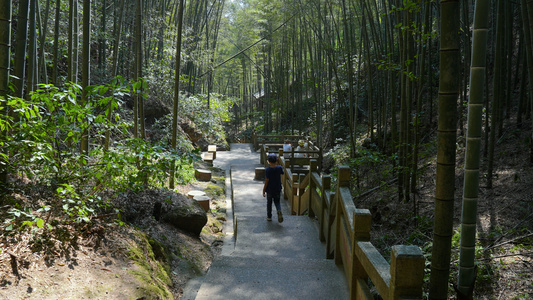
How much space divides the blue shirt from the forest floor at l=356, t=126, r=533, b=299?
1.33 meters

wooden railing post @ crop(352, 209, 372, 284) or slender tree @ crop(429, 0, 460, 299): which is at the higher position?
slender tree @ crop(429, 0, 460, 299)

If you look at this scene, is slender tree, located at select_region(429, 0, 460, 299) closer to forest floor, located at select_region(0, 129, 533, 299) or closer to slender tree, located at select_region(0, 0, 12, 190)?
forest floor, located at select_region(0, 129, 533, 299)

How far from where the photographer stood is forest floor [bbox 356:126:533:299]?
2832 mm

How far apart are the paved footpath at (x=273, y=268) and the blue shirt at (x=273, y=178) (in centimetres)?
42

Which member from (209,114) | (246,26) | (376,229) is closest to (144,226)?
(376,229)

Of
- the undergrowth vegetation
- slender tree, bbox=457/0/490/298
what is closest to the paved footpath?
the undergrowth vegetation

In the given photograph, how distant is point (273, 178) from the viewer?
5.16m

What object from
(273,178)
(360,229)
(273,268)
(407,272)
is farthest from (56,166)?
(273,178)

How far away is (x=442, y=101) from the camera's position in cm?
157

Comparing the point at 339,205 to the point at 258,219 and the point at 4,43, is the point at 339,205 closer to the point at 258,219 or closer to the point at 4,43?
the point at 258,219

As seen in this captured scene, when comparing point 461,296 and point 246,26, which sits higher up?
point 246,26

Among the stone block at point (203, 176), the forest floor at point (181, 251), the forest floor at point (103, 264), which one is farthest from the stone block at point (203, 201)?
the stone block at point (203, 176)

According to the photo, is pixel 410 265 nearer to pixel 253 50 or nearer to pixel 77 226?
pixel 77 226

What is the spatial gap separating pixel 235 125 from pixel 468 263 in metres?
28.8
